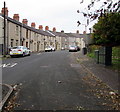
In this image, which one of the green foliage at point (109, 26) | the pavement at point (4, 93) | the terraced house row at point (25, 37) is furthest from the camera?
the terraced house row at point (25, 37)

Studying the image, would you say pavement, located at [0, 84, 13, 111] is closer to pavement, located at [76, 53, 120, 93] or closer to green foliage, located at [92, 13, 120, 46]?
pavement, located at [76, 53, 120, 93]

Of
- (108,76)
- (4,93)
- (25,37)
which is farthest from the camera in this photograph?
(25,37)

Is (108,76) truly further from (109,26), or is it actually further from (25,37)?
(25,37)

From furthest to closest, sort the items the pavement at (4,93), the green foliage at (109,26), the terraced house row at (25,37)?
the terraced house row at (25,37)
the green foliage at (109,26)
the pavement at (4,93)

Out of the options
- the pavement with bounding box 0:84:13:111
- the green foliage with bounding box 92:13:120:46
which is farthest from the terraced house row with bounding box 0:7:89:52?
the pavement with bounding box 0:84:13:111

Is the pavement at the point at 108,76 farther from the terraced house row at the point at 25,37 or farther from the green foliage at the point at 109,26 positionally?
the terraced house row at the point at 25,37

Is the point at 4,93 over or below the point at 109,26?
below

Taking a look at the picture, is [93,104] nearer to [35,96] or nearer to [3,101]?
[35,96]

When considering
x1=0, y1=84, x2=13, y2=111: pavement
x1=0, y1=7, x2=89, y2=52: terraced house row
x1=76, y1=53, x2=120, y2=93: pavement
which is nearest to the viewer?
x1=0, y1=84, x2=13, y2=111: pavement

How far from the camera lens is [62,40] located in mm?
86375

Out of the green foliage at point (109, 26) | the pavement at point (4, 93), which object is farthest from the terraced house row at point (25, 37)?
the pavement at point (4, 93)

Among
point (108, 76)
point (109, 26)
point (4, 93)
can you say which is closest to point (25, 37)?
point (109, 26)

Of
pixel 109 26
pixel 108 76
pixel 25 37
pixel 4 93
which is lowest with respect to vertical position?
pixel 4 93

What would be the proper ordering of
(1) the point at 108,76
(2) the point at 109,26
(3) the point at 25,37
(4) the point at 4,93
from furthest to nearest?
(3) the point at 25,37, (2) the point at 109,26, (1) the point at 108,76, (4) the point at 4,93
